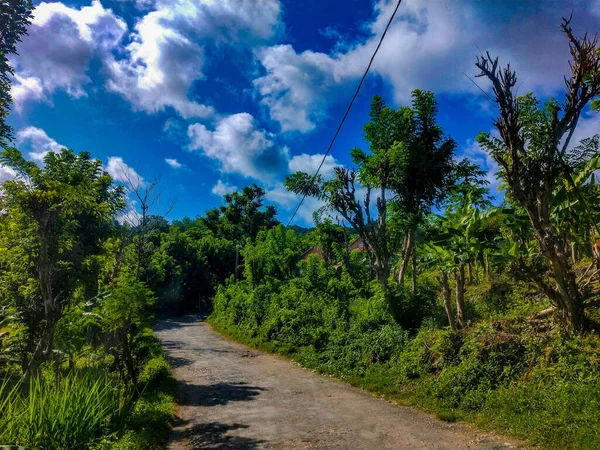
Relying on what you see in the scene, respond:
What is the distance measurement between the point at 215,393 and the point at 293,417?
2847 millimetres

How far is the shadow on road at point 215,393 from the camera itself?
8.37m

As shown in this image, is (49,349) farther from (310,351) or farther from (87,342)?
(310,351)

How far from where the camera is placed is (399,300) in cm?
1120

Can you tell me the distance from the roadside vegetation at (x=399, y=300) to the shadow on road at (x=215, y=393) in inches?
17.8

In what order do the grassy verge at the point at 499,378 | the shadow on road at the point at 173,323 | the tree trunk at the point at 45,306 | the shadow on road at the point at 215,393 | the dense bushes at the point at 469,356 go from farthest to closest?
the shadow on road at the point at 173,323 < the shadow on road at the point at 215,393 < the tree trunk at the point at 45,306 < the dense bushes at the point at 469,356 < the grassy verge at the point at 499,378

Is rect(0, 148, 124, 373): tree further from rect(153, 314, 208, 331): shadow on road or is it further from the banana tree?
rect(153, 314, 208, 331): shadow on road

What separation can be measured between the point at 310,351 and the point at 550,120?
8981 millimetres

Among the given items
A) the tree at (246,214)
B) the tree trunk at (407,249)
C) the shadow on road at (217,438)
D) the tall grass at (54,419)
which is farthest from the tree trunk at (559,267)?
the tree at (246,214)

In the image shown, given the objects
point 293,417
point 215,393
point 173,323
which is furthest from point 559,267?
point 173,323

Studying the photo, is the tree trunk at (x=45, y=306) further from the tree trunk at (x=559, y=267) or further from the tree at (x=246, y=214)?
the tree at (x=246, y=214)

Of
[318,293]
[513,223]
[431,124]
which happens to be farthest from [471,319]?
[318,293]

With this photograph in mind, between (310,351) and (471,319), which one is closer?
(471,319)

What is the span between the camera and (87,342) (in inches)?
444

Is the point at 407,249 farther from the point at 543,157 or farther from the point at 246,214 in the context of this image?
the point at 246,214
